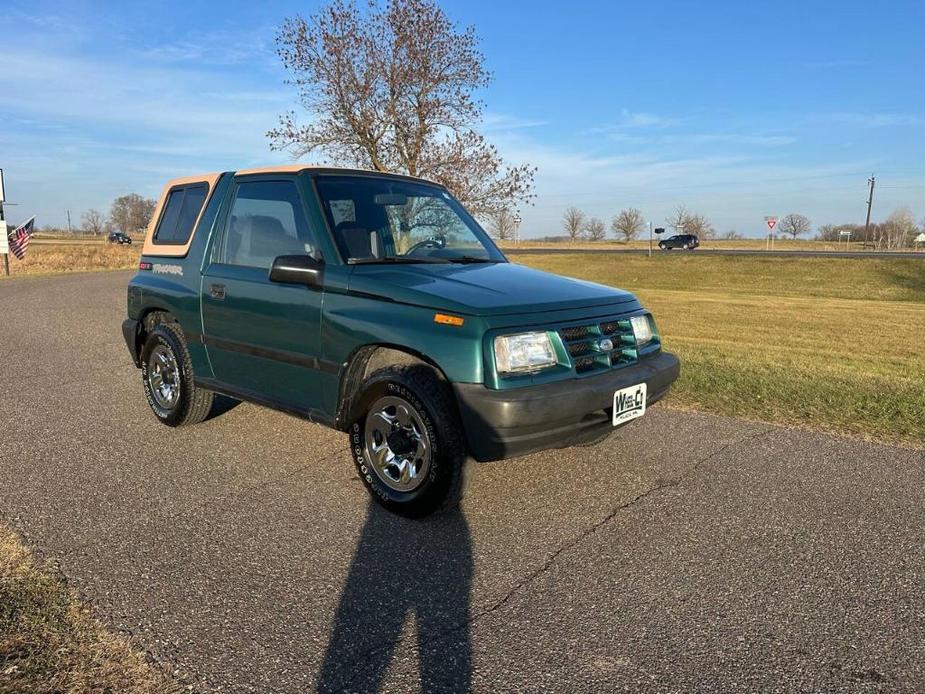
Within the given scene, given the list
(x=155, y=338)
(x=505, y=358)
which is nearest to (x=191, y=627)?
(x=505, y=358)

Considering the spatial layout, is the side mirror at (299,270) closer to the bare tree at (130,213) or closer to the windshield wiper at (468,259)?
the windshield wiper at (468,259)

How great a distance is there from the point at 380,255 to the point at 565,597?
2253mm

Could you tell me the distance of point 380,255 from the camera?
13.4ft

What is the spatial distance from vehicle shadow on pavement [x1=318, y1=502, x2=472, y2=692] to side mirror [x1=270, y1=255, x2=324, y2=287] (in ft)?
4.55

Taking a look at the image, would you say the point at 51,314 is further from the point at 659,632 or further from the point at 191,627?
the point at 659,632

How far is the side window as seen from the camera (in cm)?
425

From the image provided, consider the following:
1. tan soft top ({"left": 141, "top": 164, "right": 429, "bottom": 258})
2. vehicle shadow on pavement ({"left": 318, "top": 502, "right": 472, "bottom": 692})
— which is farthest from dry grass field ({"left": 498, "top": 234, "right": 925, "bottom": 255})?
vehicle shadow on pavement ({"left": 318, "top": 502, "right": 472, "bottom": 692})

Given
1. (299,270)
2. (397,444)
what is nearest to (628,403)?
(397,444)

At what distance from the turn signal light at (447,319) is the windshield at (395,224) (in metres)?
0.78

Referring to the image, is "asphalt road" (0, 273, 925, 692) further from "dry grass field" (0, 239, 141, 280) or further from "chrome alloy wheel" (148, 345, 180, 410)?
"dry grass field" (0, 239, 141, 280)

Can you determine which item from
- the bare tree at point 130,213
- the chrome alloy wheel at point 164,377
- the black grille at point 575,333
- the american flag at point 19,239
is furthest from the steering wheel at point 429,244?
the bare tree at point 130,213

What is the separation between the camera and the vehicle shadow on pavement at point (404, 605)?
235cm

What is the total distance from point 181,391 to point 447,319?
8.92 ft

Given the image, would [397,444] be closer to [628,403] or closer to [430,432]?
[430,432]
